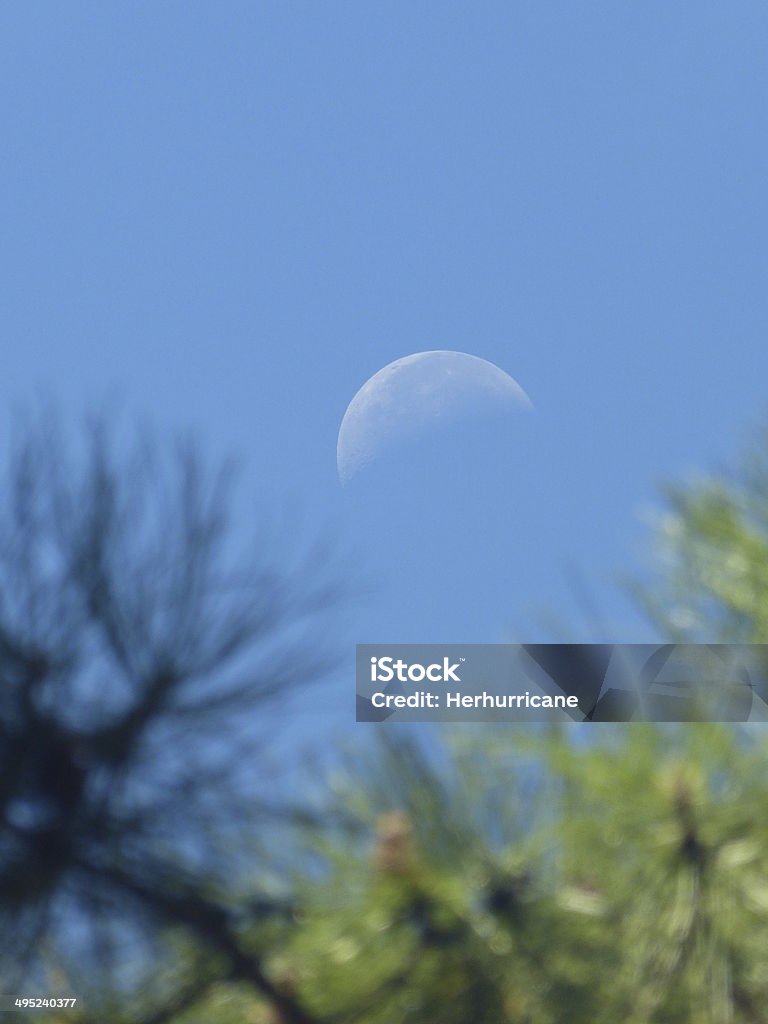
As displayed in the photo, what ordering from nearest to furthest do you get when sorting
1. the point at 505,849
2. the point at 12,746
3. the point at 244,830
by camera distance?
the point at 12,746 < the point at 244,830 < the point at 505,849

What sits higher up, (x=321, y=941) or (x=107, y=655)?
(x=107, y=655)

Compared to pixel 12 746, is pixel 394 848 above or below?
below

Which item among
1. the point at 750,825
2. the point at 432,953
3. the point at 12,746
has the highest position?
the point at 12,746

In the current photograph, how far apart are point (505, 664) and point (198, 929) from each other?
0.33m

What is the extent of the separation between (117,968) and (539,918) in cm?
32

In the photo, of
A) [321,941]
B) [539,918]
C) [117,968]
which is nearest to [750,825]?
[539,918]

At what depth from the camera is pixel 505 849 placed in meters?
1.04

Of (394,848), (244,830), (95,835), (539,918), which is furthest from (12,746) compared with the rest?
(539,918)

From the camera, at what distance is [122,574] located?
0.87 meters

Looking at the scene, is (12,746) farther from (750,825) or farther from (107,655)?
(750,825)

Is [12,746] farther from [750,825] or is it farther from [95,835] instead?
[750,825]

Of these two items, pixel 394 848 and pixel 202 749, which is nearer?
pixel 202 749

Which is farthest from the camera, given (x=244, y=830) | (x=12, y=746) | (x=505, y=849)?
(x=505, y=849)

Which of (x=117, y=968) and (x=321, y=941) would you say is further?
(x=321, y=941)
